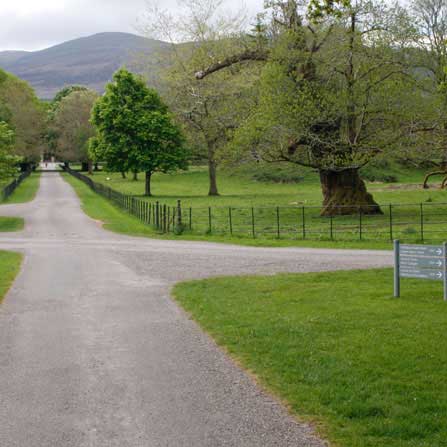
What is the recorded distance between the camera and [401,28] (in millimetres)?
34938

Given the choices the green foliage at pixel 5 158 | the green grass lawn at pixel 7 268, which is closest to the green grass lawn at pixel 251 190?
the green foliage at pixel 5 158

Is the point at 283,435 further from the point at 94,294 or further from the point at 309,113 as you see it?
the point at 309,113

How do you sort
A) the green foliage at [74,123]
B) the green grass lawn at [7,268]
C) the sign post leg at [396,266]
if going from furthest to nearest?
the green foliage at [74,123], the green grass lawn at [7,268], the sign post leg at [396,266]

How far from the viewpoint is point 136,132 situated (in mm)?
63625

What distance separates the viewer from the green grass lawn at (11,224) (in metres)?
36.0

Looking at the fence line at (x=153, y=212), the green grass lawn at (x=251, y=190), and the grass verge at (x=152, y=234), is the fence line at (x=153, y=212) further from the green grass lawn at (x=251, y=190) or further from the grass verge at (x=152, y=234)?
the green grass lawn at (x=251, y=190)

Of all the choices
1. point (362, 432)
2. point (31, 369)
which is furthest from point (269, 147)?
point (362, 432)

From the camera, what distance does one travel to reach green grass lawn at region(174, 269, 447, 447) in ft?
23.0

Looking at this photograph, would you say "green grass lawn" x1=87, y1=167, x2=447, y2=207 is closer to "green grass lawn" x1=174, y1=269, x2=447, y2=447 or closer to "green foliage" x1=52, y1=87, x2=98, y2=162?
"green foliage" x1=52, y1=87, x2=98, y2=162

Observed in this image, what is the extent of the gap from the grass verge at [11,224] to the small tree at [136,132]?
73.0 feet

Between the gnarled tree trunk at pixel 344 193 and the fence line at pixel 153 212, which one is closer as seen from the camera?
the fence line at pixel 153 212

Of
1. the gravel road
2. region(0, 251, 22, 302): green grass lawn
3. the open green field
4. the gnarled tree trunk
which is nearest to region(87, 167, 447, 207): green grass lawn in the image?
the gnarled tree trunk

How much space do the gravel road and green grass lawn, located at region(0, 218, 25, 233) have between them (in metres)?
16.0

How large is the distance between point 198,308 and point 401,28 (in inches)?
1007
